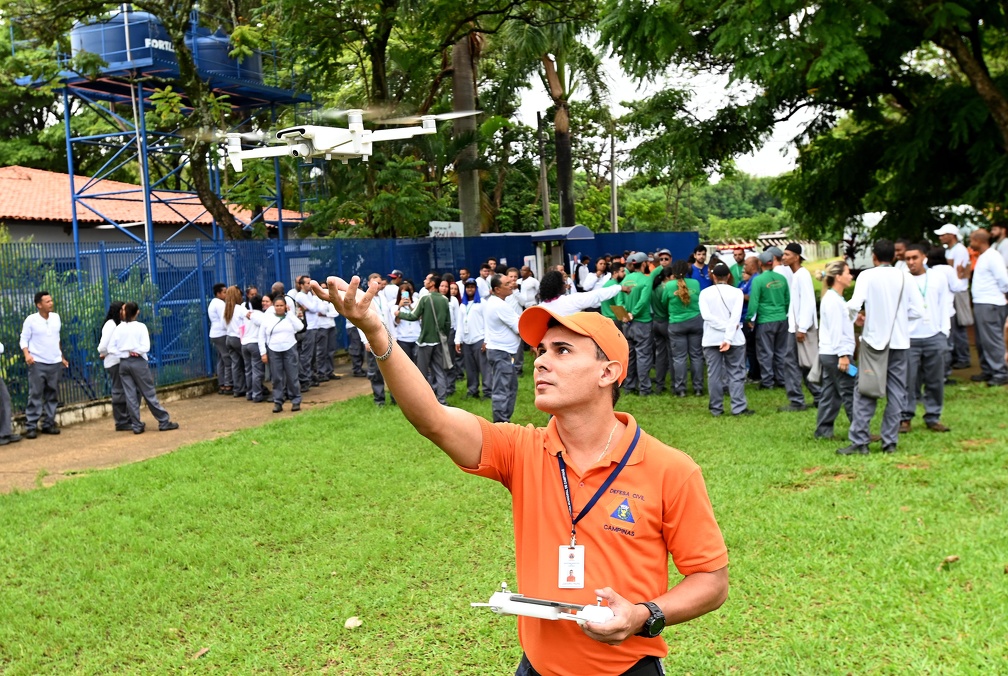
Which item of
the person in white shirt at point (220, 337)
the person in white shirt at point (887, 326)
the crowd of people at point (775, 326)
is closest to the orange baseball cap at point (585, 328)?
the crowd of people at point (775, 326)

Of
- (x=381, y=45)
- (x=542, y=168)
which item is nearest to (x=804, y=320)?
(x=381, y=45)

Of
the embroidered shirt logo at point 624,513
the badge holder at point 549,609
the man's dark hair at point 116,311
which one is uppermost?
the man's dark hair at point 116,311

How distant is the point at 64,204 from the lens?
2619cm

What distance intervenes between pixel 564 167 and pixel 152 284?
17457mm

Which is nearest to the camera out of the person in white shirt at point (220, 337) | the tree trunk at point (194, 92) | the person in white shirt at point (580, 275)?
the person in white shirt at point (220, 337)

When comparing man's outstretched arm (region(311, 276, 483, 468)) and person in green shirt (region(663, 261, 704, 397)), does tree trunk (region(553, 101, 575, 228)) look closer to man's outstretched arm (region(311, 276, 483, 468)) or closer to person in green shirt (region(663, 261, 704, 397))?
person in green shirt (region(663, 261, 704, 397))

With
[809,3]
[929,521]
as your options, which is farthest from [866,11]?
[929,521]

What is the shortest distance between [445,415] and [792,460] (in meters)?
7.14

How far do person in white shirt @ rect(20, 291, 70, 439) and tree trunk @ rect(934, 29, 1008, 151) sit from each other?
14.6 metres

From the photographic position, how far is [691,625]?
18.7 feet

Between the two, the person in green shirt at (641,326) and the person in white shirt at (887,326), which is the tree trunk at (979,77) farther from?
the person in white shirt at (887,326)

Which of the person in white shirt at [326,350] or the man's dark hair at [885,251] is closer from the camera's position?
the man's dark hair at [885,251]

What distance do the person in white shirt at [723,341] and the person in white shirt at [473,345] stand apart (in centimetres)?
372

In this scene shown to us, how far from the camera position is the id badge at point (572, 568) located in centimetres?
273
